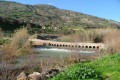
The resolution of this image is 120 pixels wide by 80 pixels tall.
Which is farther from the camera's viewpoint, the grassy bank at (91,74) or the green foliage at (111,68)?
the green foliage at (111,68)

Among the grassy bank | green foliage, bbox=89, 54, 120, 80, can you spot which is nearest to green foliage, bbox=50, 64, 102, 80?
the grassy bank

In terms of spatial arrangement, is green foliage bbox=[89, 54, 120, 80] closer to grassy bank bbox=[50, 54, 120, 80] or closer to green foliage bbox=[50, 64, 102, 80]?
grassy bank bbox=[50, 54, 120, 80]

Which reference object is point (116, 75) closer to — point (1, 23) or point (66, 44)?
point (66, 44)

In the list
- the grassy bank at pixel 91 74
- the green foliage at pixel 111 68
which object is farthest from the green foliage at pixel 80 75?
the green foliage at pixel 111 68

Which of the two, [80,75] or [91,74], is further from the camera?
[91,74]

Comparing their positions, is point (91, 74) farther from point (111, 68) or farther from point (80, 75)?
point (111, 68)

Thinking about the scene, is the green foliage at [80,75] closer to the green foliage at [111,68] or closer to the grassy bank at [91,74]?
the grassy bank at [91,74]

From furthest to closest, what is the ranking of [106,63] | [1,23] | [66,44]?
[1,23]
[66,44]
[106,63]

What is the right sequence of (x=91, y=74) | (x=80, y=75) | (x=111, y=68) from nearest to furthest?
1. (x=80, y=75)
2. (x=91, y=74)
3. (x=111, y=68)

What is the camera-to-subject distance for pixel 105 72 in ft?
44.0

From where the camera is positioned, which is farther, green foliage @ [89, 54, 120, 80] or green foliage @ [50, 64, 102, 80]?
green foliage @ [89, 54, 120, 80]

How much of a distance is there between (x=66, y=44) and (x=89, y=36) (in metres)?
8.20

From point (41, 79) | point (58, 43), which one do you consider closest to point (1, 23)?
point (58, 43)

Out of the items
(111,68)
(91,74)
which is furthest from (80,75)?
(111,68)
